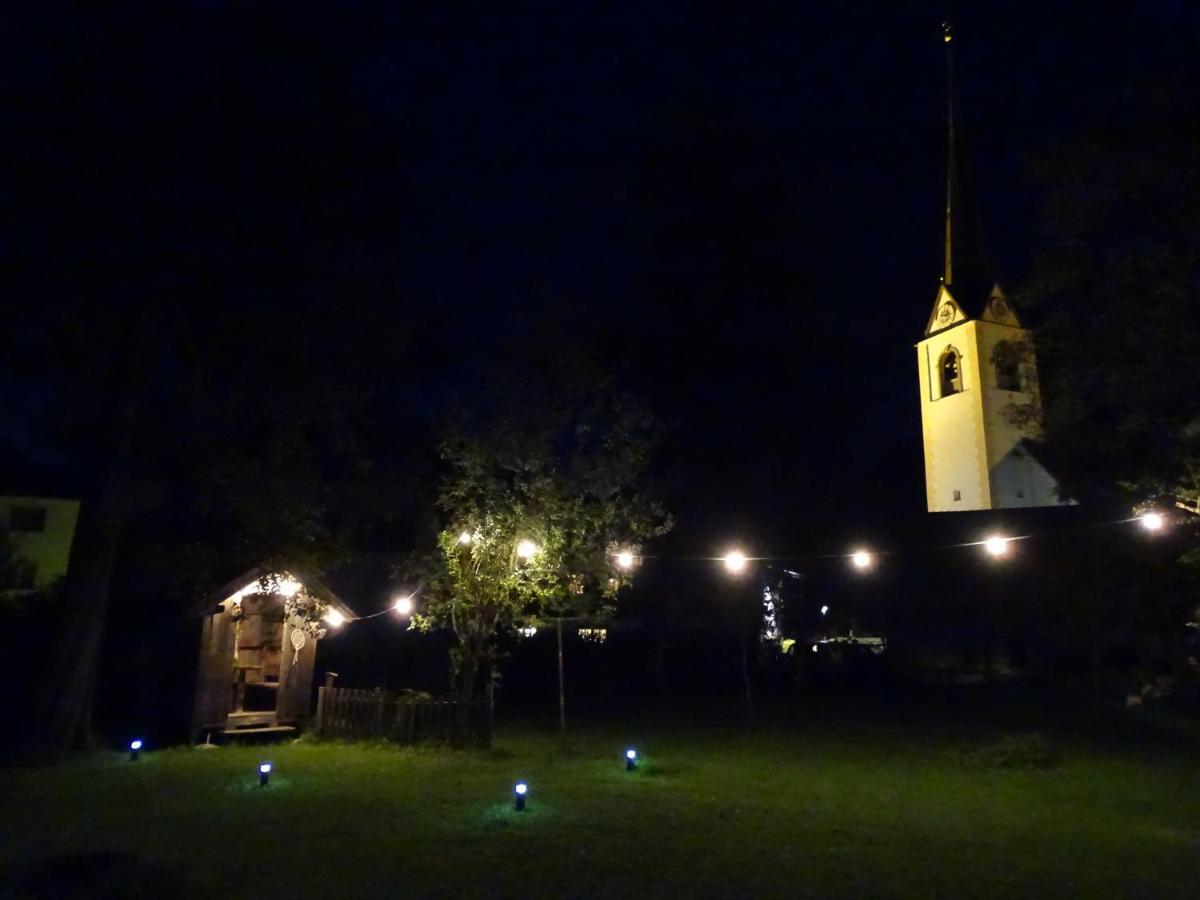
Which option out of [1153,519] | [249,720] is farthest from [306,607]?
[1153,519]

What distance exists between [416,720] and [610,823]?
601 cm

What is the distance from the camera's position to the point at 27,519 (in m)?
33.8

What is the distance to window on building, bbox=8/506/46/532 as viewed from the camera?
110 ft

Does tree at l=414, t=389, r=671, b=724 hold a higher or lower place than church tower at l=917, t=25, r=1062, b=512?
lower

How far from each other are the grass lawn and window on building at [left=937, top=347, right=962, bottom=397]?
90.5 ft

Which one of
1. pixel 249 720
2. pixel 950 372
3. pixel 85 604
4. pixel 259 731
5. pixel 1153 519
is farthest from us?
pixel 950 372

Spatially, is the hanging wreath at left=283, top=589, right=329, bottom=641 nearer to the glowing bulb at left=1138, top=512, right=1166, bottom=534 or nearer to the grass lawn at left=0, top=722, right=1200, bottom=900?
the grass lawn at left=0, top=722, right=1200, bottom=900

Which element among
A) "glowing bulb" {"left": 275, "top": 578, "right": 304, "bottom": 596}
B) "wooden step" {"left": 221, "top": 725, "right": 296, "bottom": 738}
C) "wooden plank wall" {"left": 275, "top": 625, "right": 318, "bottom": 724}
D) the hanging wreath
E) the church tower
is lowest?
"wooden step" {"left": 221, "top": 725, "right": 296, "bottom": 738}

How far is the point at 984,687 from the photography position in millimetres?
25734

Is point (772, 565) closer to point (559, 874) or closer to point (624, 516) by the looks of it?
point (624, 516)

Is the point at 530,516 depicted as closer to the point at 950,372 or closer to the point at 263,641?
the point at 263,641

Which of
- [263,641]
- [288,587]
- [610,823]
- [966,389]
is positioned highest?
[966,389]

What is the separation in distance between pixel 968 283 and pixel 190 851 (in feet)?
135

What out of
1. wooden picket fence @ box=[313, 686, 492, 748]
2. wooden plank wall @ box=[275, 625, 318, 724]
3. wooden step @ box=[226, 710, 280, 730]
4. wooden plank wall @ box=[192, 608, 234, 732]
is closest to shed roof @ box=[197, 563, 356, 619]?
wooden plank wall @ box=[192, 608, 234, 732]
